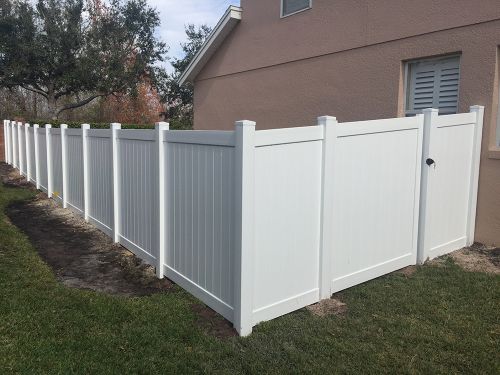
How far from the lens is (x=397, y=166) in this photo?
4938mm

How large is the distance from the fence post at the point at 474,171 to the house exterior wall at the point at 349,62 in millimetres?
70

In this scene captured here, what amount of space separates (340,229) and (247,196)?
1245mm

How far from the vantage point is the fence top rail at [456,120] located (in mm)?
5309

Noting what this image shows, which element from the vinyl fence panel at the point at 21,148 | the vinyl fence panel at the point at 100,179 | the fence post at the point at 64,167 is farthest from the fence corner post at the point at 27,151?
the vinyl fence panel at the point at 100,179

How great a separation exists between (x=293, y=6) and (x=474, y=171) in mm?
5305

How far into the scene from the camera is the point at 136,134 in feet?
18.6

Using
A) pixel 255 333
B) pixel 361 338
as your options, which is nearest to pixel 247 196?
pixel 255 333

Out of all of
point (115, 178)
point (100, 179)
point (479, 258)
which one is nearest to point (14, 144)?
point (100, 179)

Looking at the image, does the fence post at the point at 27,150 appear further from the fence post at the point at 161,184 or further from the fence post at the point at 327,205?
the fence post at the point at 327,205

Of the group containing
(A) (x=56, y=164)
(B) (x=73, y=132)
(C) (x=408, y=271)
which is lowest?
(C) (x=408, y=271)

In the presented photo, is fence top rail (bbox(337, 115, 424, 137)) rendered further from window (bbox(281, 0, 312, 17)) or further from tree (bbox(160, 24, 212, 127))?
tree (bbox(160, 24, 212, 127))

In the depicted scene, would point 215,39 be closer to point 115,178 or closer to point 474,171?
point 115,178

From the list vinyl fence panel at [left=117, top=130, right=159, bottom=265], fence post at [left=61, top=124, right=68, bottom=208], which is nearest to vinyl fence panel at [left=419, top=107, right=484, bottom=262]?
vinyl fence panel at [left=117, top=130, right=159, bottom=265]

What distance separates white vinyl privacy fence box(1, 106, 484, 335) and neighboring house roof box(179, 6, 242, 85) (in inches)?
220
